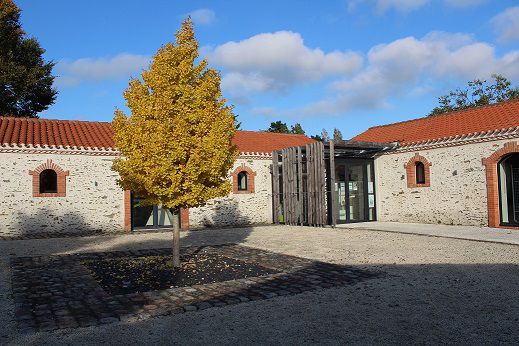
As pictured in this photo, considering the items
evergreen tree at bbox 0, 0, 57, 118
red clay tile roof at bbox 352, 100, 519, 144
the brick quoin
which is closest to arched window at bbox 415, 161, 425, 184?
red clay tile roof at bbox 352, 100, 519, 144

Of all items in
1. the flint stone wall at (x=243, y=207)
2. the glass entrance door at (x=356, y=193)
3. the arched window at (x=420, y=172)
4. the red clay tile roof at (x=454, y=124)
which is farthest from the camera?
the glass entrance door at (x=356, y=193)

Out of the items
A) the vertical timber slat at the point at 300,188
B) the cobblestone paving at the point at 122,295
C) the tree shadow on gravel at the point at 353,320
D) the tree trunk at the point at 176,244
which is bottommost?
the tree shadow on gravel at the point at 353,320

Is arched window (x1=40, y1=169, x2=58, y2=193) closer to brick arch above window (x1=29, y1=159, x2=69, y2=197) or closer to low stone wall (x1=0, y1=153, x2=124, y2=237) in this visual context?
brick arch above window (x1=29, y1=159, x2=69, y2=197)

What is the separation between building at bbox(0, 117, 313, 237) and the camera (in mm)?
15227

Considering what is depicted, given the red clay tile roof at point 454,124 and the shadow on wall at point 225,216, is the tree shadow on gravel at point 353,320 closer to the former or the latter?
the red clay tile roof at point 454,124

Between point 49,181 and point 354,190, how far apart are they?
42.3ft

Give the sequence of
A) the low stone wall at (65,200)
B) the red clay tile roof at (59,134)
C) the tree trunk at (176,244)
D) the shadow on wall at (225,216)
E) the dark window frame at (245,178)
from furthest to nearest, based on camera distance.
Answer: the dark window frame at (245,178) → the shadow on wall at (225,216) → the red clay tile roof at (59,134) → the low stone wall at (65,200) → the tree trunk at (176,244)

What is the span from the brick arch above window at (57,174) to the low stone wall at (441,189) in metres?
13.5

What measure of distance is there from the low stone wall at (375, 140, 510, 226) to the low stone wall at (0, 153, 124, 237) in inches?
464

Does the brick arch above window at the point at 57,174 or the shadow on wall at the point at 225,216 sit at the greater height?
the brick arch above window at the point at 57,174

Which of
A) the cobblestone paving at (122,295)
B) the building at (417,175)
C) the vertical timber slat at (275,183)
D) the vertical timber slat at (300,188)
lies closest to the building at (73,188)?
the vertical timber slat at (275,183)

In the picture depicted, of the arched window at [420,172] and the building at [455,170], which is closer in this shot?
the building at [455,170]

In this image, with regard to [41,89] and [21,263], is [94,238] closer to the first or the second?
[21,263]

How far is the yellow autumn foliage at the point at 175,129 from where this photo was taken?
7.95 meters
